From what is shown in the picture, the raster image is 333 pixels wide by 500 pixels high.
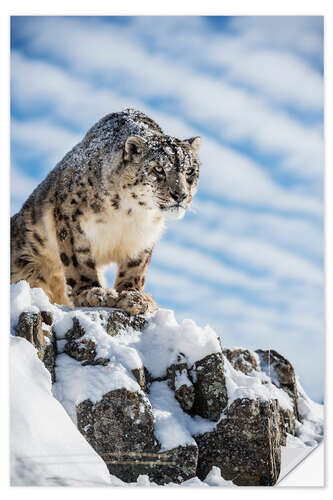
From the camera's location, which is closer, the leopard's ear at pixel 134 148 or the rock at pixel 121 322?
the rock at pixel 121 322

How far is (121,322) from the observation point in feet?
17.7

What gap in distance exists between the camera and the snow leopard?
5809 mm

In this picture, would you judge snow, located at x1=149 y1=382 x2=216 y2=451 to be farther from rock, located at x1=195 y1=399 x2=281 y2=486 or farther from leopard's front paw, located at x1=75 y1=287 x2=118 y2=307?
leopard's front paw, located at x1=75 y1=287 x2=118 y2=307

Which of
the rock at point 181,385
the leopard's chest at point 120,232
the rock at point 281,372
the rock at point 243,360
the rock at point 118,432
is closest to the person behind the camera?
the rock at point 118,432

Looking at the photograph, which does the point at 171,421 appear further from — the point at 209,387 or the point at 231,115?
the point at 231,115

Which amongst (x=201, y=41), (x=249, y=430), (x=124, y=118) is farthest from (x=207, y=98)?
(x=249, y=430)

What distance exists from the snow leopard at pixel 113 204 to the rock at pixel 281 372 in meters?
1.22

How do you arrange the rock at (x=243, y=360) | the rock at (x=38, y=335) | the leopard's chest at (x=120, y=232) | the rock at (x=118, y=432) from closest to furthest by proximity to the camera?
the rock at (x=118, y=432), the rock at (x=38, y=335), the leopard's chest at (x=120, y=232), the rock at (x=243, y=360)

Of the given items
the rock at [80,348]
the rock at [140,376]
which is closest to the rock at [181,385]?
the rock at [140,376]

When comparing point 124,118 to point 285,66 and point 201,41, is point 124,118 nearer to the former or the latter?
point 201,41

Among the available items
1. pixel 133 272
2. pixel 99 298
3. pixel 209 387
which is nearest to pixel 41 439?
pixel 209 387

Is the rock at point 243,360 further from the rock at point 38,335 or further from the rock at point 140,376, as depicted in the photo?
the rock at point 38,335

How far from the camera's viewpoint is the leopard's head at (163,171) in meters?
5.70

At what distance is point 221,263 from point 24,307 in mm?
1688
